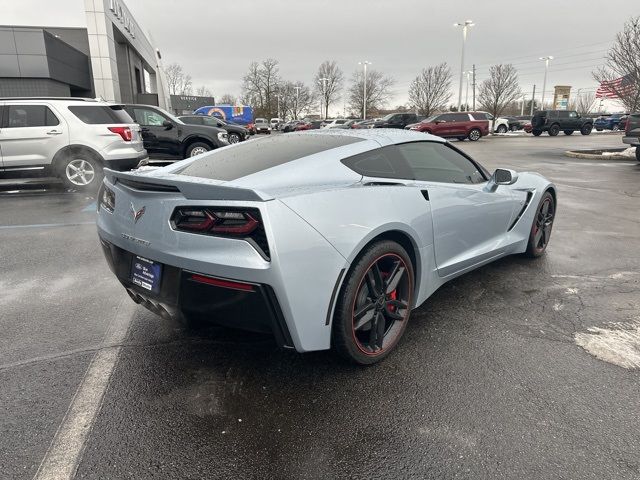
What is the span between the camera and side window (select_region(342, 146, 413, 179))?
281 cm

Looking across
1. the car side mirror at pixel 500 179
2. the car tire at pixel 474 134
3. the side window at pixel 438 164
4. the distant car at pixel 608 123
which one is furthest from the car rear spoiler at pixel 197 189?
the distant car at pixel 608 123

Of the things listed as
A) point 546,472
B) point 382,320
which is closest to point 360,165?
point 382,320

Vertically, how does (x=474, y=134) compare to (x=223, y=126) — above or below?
below

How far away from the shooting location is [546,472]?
6.23ft

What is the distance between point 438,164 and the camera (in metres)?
3.53

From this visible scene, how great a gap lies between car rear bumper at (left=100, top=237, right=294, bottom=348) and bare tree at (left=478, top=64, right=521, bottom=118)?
57.8 metres

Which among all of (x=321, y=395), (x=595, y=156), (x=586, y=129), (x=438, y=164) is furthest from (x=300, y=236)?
(x=586, y=129)

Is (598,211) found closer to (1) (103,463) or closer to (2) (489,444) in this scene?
(2) (489,444)

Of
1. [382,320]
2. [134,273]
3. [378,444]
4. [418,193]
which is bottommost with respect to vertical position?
[378,444]

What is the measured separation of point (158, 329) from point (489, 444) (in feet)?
7.32

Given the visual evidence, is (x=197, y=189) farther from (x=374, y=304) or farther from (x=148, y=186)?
(x=374, y=304)

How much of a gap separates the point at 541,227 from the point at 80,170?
830 centimetres

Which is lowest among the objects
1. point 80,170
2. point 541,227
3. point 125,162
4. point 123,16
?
point 541,227

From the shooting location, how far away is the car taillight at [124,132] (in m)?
8.82
